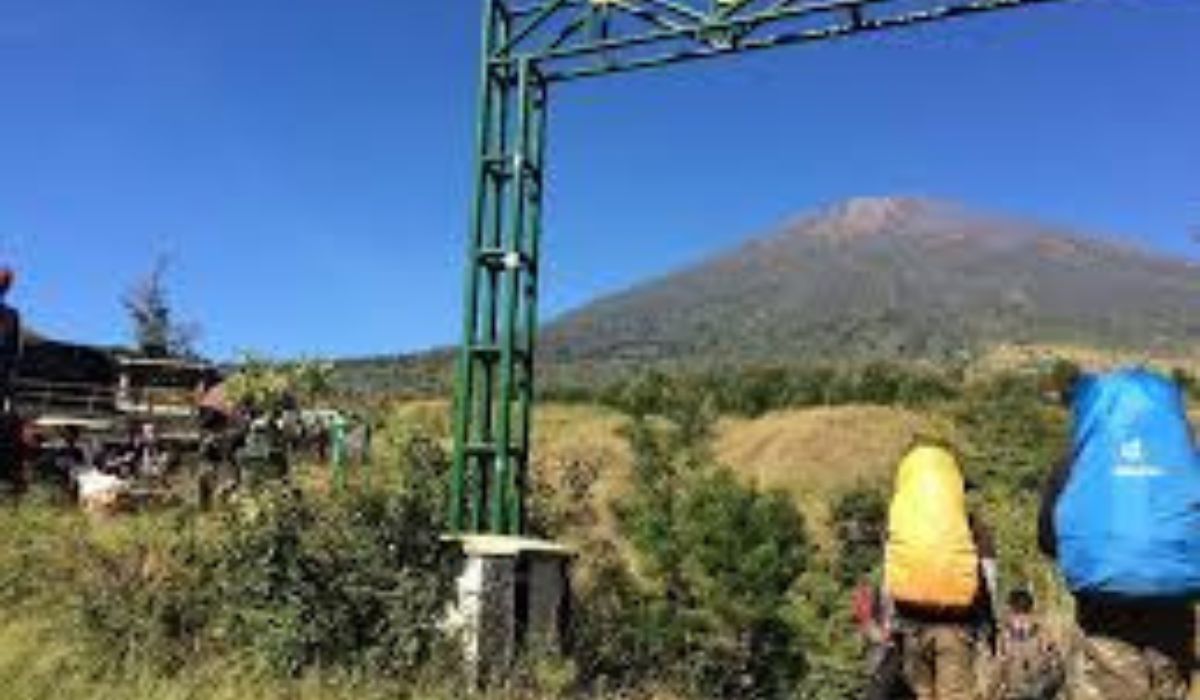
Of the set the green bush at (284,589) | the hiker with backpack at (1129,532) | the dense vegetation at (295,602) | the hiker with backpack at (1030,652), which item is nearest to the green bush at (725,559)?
the hiker with backpack at (1030,652)

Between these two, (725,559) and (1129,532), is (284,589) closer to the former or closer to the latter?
(1129,532)

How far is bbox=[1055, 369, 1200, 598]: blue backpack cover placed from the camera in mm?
6211

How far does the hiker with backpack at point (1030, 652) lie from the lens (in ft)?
42.4

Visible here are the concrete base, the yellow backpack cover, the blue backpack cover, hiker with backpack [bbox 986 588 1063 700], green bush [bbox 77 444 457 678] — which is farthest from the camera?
hiker with backpack [bbox 986 588 1063 700]

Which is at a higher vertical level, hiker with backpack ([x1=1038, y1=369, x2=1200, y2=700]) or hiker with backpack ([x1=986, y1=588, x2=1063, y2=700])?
hiker with backpack ([x1=1038, y1=369, x2=1200, y2=700])

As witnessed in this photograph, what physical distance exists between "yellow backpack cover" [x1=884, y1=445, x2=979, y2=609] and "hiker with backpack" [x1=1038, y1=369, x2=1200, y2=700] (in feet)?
3.30

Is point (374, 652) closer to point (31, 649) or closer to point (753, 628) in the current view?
point (31, 649)

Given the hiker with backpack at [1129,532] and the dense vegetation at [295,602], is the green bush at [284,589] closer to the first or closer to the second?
the dense vegetation at [295,602]

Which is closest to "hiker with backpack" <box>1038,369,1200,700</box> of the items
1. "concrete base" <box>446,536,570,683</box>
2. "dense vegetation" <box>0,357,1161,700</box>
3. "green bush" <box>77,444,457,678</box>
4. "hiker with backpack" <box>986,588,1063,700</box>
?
"dense vegetation" <box>0,357,1161,700</box>

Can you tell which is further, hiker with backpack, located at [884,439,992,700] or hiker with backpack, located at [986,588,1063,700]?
hiker with backpack, located at [986,588,1063,700]

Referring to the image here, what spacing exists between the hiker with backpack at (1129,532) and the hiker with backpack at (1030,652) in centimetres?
498

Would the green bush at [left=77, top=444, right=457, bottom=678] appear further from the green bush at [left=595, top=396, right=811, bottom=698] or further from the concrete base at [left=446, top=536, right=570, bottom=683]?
the green bush at [left=595, top=396, right=811, bottom=698]

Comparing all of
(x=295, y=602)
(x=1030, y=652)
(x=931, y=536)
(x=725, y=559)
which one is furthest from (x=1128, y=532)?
(x=725, y=559)

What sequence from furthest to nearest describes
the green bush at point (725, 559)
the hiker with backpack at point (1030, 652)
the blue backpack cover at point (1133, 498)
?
1. the green bush at point (725, 559)
2. the hiker with backpack at point (1030, 652)
3. the blue backpack cover at point (1133, 498)
